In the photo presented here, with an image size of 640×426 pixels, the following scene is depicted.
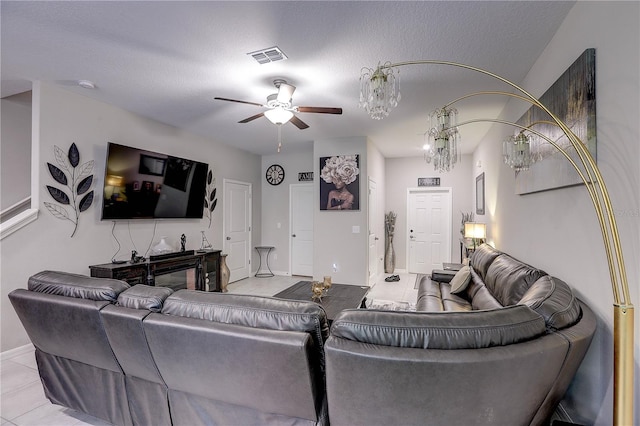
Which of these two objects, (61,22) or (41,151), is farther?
(41,151)

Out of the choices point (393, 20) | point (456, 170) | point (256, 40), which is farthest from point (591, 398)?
point (456, 170)

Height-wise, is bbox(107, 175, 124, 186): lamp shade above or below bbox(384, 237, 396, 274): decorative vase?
above

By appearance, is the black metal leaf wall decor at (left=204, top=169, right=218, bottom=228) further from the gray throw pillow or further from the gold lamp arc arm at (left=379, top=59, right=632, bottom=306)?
the gold lamp arc arm at (left=379, top=59, right=632, bottom=306)

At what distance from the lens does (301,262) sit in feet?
20.7

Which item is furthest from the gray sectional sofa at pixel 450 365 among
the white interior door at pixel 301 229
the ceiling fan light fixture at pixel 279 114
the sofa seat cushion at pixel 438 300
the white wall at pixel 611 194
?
the white interior door at pixel 301 229

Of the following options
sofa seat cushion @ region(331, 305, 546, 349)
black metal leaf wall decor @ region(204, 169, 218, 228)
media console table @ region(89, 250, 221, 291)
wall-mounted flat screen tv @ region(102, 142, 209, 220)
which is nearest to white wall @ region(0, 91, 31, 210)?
wall-mounted flat screen tv @ region(102, 142, 209, 220)

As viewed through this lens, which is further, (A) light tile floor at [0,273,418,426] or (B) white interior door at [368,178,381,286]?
(B) white interior door at [368,178,381,286]

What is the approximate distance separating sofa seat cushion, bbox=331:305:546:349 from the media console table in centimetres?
319

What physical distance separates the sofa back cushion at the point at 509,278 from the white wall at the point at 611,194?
159 millimetres

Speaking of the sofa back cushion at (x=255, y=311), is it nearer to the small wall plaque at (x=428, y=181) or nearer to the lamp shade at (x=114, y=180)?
the lamp shade at (x=114, y=180)

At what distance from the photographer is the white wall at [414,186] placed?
6.18 metres

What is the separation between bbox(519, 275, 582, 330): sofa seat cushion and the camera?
1220 mm

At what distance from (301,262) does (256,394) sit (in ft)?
16.5

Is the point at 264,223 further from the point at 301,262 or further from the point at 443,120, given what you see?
the point at 443,120
